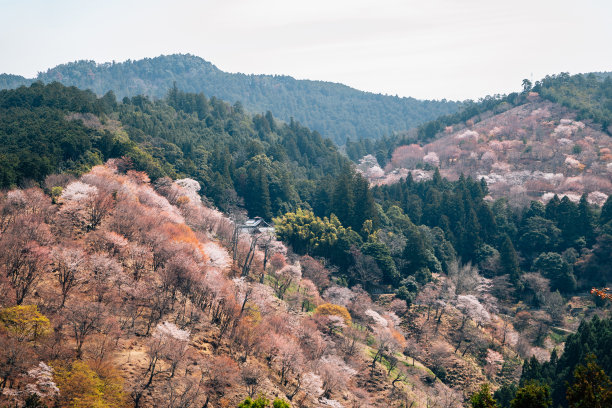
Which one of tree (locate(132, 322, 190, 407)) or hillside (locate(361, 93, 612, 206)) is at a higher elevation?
hillside (locate(361, 93, 612, 206))

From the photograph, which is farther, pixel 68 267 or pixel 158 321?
pixel 158 321

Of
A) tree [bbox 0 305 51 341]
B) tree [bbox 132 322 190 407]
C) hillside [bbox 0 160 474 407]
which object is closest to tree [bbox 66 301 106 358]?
hillside [bbox 0 160 474 407]

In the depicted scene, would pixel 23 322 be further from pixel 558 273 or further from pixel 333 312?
pixel 558 273

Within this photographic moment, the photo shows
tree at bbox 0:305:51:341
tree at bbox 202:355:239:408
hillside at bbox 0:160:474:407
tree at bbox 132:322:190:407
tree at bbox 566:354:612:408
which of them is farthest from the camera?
tree at bbox 202:355:239:408

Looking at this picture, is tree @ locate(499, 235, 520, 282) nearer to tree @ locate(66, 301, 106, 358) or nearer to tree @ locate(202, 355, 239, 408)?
tree @ locate(202, 355, 239, 408)

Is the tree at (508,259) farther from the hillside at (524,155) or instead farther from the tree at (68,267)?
the tree at (68,267)

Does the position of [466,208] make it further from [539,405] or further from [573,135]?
[539,405]

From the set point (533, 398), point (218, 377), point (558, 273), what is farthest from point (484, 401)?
point (558, 273)

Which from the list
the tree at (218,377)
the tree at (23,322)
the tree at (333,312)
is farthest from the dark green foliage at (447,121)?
the tree at (23,322)

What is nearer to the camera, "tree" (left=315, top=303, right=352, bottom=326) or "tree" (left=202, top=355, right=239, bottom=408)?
"tree" (left=202, top=355, right=239, bottom=408)

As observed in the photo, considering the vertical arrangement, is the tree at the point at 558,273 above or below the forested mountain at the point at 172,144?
below

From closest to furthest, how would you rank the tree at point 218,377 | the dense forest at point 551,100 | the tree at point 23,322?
1. the tree at point 23,322
2. the tree at point 218,377
3. the dense forest at point 551,100

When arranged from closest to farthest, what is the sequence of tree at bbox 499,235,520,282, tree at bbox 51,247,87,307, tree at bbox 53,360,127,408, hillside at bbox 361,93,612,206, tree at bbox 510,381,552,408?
1. tree at bbox 510,381,552,408
2. tree at bbox 53,360,127,408
3. tree at bbox 51,247,87,307
4. tree at bbox 499,235,520,282
5. hillside at bbox 361,93,612,206

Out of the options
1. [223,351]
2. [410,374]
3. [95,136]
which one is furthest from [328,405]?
[95,136]
